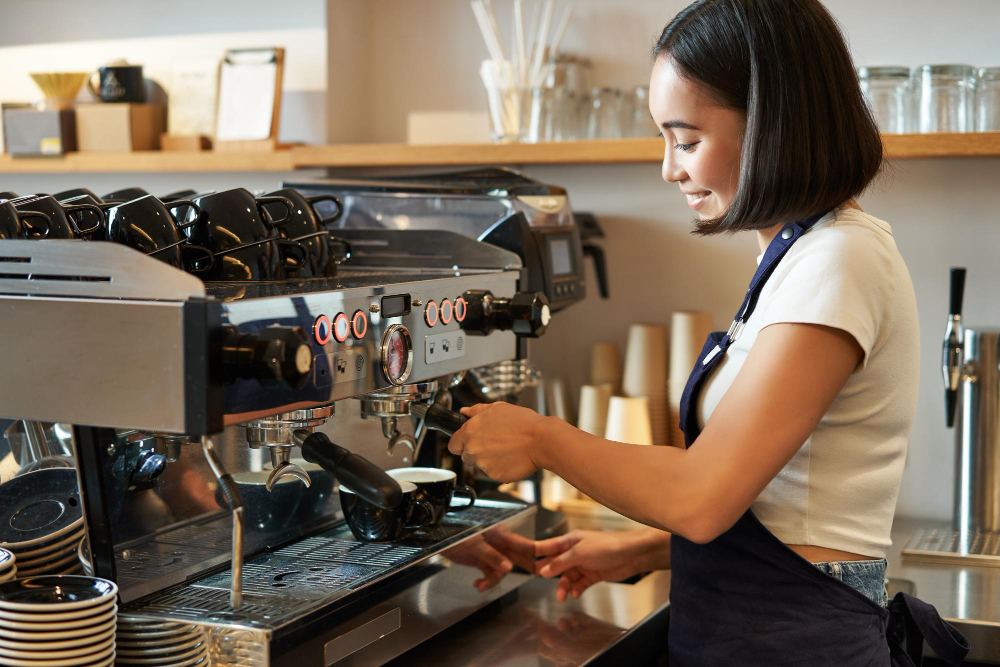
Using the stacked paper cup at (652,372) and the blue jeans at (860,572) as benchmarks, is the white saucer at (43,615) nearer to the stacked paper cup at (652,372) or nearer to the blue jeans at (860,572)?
the blue jeans at (860,572)

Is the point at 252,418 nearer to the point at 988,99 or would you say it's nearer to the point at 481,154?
the point at 481,154

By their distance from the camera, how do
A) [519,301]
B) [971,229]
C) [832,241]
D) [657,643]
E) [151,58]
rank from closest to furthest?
[832,241] < [519,301] < [657,643] < [971,229] < [151,58]

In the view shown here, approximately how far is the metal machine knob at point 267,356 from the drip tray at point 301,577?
0.81 feet

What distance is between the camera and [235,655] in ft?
3.36

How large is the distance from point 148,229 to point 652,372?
3.86 feet

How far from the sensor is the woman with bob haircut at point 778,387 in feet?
3.29

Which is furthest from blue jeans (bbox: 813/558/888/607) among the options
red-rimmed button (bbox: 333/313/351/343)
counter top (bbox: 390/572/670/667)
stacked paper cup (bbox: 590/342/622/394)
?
stacked paper cup (bbox: 590/342/622/394)

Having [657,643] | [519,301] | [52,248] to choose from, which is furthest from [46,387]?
[657,643]

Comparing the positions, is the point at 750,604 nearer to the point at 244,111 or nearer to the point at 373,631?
the point at 373,631

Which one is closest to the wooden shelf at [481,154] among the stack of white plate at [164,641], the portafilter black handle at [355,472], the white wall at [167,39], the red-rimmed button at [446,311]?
the white wall at [167,39]

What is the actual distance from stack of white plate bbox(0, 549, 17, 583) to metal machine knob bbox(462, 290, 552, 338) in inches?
19.6

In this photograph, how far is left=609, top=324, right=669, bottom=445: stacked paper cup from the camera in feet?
6.97

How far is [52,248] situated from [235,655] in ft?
1.25

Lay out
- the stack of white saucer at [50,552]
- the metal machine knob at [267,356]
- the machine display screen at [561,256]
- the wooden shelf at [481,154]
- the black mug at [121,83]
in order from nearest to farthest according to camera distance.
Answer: the metal machine knob at [267,356] < the stack of white saucer at [50,552] < the machine display screen at [561,256] < the wooden shelf at [481,154] < the black mug at [121,83]
